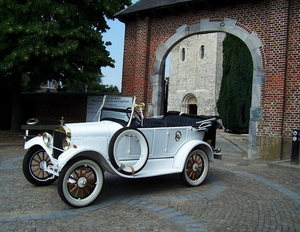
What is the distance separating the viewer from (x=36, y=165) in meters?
5.82

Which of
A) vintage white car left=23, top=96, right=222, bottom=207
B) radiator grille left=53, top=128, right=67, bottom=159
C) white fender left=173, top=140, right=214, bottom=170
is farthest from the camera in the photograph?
white fender left=173, top=140, right=214, bottom=170

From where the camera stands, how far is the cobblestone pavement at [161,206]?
13.4 ft

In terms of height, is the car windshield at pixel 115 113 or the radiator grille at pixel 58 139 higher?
the car windshield at pixel 115 113

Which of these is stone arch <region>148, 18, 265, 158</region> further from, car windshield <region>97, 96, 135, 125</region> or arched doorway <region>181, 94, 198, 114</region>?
arched doorway <region>181, 94, 198, 114</region>

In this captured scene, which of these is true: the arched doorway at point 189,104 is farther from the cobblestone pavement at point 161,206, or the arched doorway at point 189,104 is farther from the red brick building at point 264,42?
the cobblestone pavement at point 161,206

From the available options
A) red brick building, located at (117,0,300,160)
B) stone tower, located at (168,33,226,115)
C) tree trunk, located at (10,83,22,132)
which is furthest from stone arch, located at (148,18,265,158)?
stone tower, located at (168,33,226,115)

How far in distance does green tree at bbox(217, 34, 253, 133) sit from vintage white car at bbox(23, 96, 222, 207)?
16.3 meters

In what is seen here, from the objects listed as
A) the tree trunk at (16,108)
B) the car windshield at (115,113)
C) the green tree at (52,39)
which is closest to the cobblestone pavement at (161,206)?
the car windshield at (115,113)

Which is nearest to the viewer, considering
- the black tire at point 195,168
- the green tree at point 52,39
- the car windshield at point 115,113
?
the car windshield at point 115,113

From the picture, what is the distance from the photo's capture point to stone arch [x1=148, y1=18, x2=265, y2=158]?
34.3 ft

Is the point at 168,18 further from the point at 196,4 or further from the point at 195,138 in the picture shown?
the point at 195,138

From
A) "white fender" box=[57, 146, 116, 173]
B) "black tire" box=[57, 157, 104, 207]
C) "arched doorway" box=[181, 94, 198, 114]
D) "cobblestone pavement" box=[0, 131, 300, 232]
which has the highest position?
"arched doorway" box=[181, 94, 198, 114]

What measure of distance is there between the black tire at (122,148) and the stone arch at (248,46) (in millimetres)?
6246

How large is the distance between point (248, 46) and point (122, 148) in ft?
23.8
